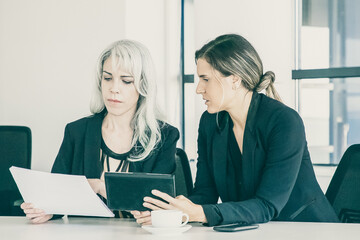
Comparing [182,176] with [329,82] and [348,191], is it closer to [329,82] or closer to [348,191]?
[348,191]

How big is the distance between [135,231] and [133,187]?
0.14m

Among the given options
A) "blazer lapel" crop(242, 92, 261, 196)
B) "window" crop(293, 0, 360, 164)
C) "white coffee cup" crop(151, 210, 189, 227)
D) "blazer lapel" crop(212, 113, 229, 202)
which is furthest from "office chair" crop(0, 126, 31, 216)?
"window" crop(293, 0, 360, 164)

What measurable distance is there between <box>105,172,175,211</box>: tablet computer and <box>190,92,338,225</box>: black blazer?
0.22m

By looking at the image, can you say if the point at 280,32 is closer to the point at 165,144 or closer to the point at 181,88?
the point at 181,88

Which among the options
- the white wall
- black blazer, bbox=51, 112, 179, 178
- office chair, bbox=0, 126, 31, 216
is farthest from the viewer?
the white wall

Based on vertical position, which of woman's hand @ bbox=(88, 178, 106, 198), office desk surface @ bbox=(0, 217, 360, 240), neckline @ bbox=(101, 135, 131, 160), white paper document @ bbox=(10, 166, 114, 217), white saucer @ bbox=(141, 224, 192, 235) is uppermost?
neckline @ bbox=(101, 135, 131, 160)

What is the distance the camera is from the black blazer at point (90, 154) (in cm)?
221

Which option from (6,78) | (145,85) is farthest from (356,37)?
(6,78)

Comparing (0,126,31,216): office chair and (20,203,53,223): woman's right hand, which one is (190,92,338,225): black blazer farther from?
(0,126,31,216): office chair

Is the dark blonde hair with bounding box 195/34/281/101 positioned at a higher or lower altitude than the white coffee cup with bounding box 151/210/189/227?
higher

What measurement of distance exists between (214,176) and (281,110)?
37cm

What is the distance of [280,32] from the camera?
151 inches

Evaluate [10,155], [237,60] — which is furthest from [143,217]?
[10,155]

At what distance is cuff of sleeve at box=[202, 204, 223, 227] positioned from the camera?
5.41 ft
